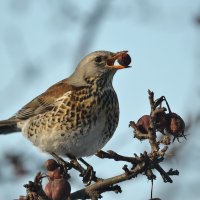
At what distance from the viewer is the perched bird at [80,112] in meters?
4.94

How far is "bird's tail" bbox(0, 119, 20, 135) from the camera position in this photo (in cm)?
597

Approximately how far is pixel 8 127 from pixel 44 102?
653mm

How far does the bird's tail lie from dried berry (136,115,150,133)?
322cm

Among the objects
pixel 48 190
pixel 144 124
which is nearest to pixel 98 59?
pixel 144 124

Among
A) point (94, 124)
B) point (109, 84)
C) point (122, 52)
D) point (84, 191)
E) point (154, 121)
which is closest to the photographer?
point (154, 121)

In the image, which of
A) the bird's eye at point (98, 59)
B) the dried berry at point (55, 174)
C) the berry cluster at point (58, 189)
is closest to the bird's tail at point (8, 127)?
the bird's eye at point (98, 59)

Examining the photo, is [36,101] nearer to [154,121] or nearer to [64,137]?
[64,137]

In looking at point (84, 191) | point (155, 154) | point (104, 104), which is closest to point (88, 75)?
point (104, 104)

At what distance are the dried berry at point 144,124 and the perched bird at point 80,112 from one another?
69.4 inches

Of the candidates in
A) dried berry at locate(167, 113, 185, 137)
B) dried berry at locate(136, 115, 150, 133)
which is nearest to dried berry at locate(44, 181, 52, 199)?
dried berry at locate(136, 115, 150, 133)

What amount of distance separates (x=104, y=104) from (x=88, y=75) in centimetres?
54

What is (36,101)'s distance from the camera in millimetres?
5828

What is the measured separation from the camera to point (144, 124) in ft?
9.64

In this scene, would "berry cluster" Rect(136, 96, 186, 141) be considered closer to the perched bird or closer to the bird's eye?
the perched bird
